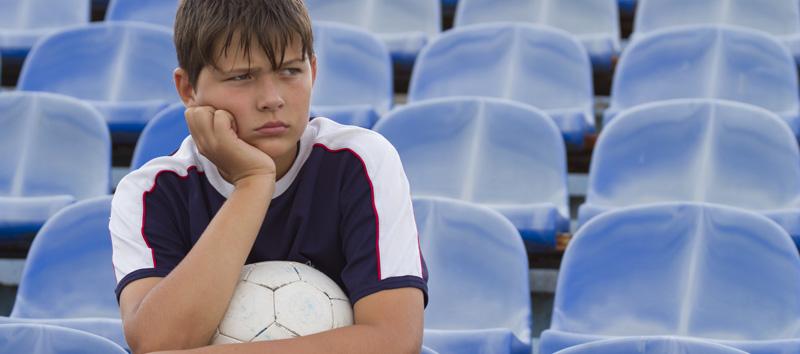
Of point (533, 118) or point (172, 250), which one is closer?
point (172, 250)

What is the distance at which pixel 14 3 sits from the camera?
421cm

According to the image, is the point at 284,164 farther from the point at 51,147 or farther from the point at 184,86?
the point at 51,147

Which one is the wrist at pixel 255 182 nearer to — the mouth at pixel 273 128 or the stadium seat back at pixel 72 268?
the mouth at pixel 273 128

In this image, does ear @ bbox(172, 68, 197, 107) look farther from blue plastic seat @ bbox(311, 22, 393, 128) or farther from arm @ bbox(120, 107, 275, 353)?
blue plastic seat @ bbox(311, 22, 393, 128)

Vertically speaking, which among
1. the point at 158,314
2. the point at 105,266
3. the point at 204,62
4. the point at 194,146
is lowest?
the point at 105,266

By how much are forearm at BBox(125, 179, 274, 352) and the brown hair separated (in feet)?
0.64

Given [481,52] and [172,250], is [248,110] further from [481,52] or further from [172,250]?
[481,52]

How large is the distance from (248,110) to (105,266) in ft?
3.77

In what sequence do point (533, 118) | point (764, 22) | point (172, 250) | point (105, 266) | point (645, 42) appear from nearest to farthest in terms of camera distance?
point (172, 250), point (105, 266), point (533, 118), point (645, 42), point (764, 22)

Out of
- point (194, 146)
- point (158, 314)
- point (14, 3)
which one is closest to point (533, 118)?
point (194, 146)

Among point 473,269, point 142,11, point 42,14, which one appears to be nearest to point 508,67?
point 473,269

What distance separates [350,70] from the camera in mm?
3580

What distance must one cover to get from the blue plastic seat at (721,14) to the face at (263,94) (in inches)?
97.5

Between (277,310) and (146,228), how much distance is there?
8.5 inches
